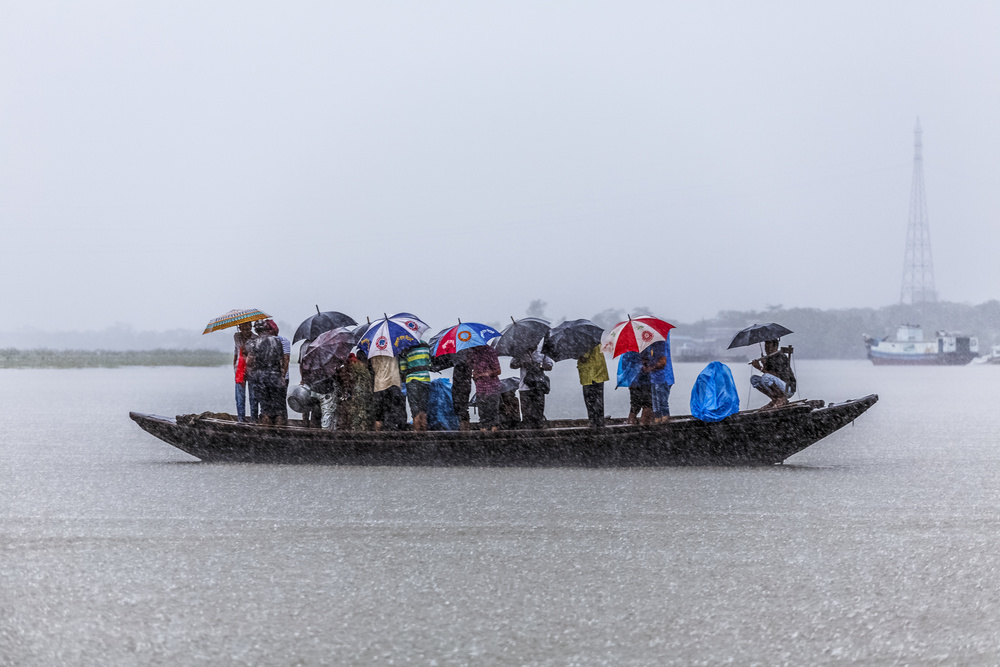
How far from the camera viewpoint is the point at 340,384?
58.4 feet

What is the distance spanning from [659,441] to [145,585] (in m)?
9.93

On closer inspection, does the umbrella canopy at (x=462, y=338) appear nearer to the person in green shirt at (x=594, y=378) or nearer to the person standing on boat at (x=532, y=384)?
the person standing on boat at (x=532, y=384)

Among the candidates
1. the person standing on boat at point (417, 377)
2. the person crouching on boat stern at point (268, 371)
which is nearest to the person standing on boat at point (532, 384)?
the person standing on boat at point (417, 377)

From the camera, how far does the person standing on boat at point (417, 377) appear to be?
674 inches

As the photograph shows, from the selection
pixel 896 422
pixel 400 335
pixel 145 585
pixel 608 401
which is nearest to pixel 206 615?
pixel 145 585

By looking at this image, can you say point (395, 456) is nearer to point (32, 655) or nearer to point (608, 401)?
point (32, 655)

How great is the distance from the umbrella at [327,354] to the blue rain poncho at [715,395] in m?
5.57

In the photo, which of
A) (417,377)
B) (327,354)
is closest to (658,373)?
(417,377)

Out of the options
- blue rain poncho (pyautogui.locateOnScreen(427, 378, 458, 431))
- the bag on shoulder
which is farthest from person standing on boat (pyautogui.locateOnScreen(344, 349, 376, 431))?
the bag on shoulder

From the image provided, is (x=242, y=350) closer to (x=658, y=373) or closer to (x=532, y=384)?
(x=532, y=384)

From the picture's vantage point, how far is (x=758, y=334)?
56.5 feet

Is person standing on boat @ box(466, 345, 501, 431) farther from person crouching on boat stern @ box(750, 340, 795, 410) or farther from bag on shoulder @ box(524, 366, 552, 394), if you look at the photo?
person crouching on boat stern @ box(750, 340, 795, 410)

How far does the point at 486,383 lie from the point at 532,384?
2.46 feet

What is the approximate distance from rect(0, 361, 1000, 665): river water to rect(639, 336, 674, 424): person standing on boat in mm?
1026
